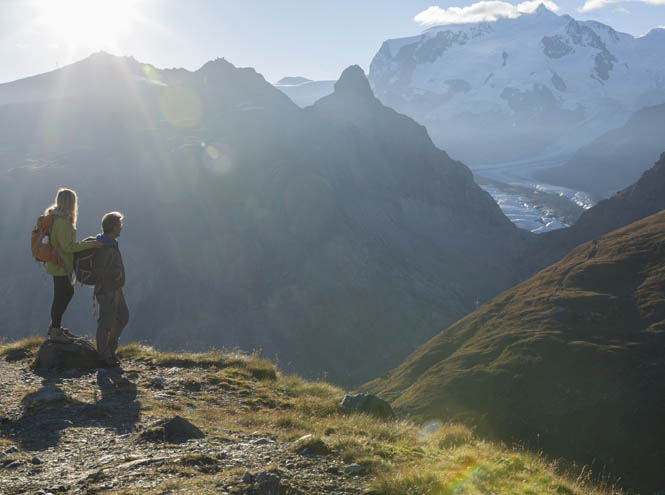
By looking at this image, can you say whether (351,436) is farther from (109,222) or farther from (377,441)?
(109,222)

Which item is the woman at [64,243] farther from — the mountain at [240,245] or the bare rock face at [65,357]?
the mountain at [240,245]

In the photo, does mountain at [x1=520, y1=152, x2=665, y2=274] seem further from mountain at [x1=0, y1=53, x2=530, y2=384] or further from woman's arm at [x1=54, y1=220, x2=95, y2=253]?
woman's arm at [x1=54, y1=220, x2=95, y2=253]

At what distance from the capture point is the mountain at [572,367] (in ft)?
176

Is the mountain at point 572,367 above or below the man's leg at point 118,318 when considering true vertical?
below

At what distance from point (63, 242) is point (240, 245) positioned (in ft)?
412

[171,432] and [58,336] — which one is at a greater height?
[58,336]

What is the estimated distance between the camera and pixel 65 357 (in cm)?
1211

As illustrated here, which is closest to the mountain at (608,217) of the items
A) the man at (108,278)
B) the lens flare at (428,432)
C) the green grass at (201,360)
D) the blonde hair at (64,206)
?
the green grass at (201,360)

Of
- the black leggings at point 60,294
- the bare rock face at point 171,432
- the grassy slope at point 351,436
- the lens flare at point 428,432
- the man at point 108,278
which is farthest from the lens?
the black leggings at point 60,294

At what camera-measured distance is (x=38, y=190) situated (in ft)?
406

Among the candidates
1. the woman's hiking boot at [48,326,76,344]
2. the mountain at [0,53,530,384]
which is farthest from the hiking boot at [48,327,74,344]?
the mountain at [0,53,530,384]

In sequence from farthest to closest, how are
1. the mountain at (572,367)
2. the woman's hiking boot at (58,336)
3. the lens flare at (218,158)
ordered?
1. the lens flare at (218,158)
2. the mountain at (572,367)
3. the woman's hiking boot at (58,336)

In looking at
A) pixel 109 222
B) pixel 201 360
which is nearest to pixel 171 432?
pixel 109 222

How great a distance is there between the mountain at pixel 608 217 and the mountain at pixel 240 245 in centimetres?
1420
